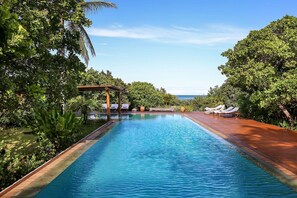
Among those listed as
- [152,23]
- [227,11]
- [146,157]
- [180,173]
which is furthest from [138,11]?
[180,173]

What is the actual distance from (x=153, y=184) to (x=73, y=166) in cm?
294

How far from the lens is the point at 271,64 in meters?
18.2

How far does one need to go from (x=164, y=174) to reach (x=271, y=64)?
477 inches

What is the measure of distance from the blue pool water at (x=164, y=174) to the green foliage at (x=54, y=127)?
114cm

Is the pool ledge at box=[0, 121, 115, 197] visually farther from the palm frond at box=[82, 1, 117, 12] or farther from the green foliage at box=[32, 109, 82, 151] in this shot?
the palm frond at box=[82, 1, 117, 12]

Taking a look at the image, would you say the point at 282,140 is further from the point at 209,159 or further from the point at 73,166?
the point at 73,166

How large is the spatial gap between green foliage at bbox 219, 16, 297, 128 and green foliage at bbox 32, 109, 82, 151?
32.0 feet

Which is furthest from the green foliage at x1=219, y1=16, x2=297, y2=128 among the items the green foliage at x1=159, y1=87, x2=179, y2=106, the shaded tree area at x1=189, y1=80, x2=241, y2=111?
the green foliage at x1=159, y1=87, x2=179, y2=106

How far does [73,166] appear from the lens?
963 cm

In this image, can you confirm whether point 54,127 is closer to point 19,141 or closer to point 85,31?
point 19,141

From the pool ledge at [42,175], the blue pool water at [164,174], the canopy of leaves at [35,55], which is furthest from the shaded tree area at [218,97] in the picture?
the canopy of leaves at [35,55]

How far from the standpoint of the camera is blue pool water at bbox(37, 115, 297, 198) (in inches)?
284

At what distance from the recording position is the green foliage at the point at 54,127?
11945mm

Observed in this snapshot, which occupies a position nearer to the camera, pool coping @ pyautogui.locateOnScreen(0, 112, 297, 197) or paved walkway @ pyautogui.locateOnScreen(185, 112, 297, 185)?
pool coping @ pyautogui.locateOnScreen(0, 112, 297, 197)
